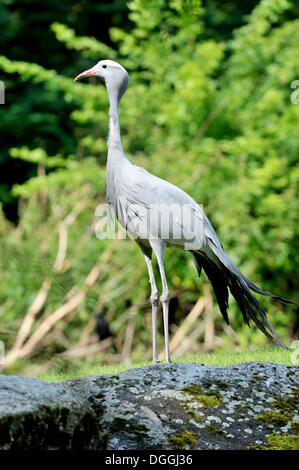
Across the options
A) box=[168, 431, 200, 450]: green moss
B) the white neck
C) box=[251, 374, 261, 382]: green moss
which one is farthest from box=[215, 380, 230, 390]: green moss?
the white neck

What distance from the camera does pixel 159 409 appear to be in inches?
148

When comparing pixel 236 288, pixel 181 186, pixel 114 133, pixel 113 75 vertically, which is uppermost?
pixel 113 75

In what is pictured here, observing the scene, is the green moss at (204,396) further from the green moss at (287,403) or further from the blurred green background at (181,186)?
the blurred green background at (181,186)

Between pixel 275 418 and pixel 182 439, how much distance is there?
605 millimetres

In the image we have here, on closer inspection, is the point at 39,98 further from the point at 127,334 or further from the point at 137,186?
the point at 137,186

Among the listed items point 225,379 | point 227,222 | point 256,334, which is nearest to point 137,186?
point 225,379

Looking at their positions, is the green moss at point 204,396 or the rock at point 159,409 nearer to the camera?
the rock at point 159,409

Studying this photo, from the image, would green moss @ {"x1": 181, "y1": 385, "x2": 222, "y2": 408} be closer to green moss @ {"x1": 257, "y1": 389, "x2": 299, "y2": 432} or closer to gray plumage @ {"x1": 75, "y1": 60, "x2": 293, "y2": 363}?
green moss @ {"x1": 257, "y1": 389, "x2": 299, "y2": 432}

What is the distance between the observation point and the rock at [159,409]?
3.08 m

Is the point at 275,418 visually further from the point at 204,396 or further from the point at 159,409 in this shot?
the point at 159,409

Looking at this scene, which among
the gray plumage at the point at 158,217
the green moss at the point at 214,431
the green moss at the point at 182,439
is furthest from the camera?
the gray plumage at the point at 158,217

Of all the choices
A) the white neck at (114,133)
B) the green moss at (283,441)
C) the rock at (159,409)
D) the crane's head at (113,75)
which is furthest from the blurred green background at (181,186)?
the green moss at (283,441)

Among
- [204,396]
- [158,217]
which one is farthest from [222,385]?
[158,217]

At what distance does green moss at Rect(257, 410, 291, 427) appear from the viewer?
3775 millimetres
